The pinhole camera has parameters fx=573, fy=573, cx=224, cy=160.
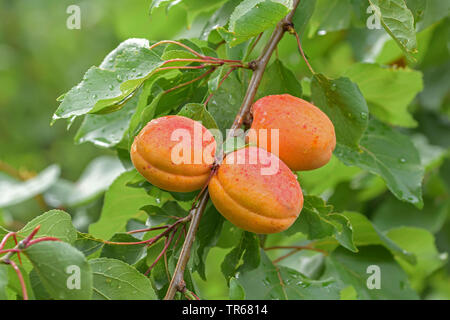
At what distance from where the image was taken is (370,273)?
107cm

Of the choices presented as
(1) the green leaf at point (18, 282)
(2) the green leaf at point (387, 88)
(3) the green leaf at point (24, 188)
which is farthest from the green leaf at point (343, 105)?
(3) the green leaf at point (24, 188)

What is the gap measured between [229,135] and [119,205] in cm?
39

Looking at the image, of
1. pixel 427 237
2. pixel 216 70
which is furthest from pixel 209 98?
pixel 427 237

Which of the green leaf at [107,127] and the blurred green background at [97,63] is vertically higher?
the green leaf at [107,127]

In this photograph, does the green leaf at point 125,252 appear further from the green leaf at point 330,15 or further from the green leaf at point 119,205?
the green leaf at point 330,15

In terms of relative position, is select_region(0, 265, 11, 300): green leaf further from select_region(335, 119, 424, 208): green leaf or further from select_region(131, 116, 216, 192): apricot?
select_region(335, 119, 424, 208): green leaf

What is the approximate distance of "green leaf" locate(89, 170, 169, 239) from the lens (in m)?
1.08

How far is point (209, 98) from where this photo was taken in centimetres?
84

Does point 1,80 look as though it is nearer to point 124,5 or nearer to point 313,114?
point 124,5

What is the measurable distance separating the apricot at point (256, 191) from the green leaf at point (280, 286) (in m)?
0.21

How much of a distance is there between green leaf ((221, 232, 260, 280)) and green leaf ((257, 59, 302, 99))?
9.3 inches

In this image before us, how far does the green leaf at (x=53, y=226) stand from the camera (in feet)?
2.39

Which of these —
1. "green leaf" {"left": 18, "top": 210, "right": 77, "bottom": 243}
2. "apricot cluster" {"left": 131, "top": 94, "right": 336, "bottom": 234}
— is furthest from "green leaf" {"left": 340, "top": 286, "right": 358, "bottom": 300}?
"green leaf" {"left": 18, "top": 210, "right": 77, "bottom": 243}
